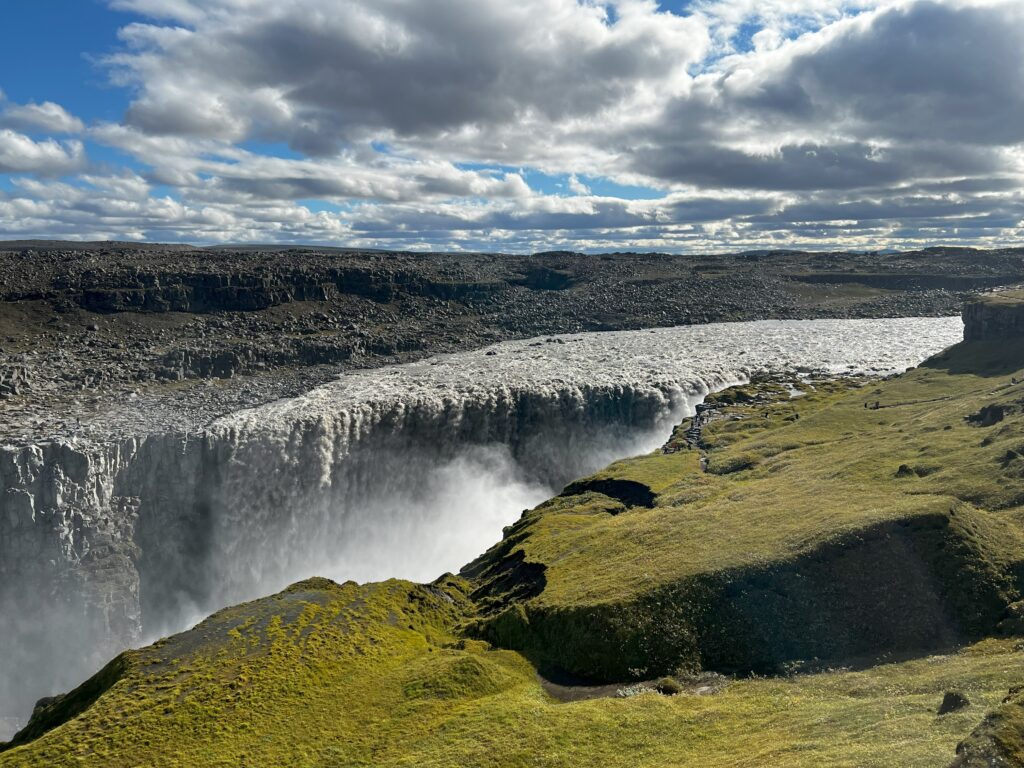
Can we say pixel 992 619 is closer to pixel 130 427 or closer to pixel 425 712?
pixel 425 712

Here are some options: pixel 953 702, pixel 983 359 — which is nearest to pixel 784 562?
pixel 953 702

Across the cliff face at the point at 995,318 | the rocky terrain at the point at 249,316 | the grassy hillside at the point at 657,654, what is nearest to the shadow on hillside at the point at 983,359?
the cliff face at the point at 995,318

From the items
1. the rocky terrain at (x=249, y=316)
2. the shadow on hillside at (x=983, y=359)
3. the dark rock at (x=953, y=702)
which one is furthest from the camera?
the rocky terrain at (x=249, y=316)

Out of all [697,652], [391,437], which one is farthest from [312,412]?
[697,652]

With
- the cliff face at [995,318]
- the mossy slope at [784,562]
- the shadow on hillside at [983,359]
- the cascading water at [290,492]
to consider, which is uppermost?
the cliff face at [995,318]

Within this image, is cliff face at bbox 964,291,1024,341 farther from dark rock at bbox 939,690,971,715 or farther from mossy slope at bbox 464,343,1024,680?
dark rock at bbox 939,690,971,715

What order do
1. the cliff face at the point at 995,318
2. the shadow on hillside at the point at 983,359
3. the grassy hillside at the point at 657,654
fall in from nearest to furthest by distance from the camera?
the grassy hillside at the point at 657,654
the shadow on hillside at the point at 983,359
the cliff face at the point at 995,318

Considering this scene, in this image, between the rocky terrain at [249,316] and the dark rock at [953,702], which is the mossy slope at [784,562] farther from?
the rocky terrain at [249,316]
